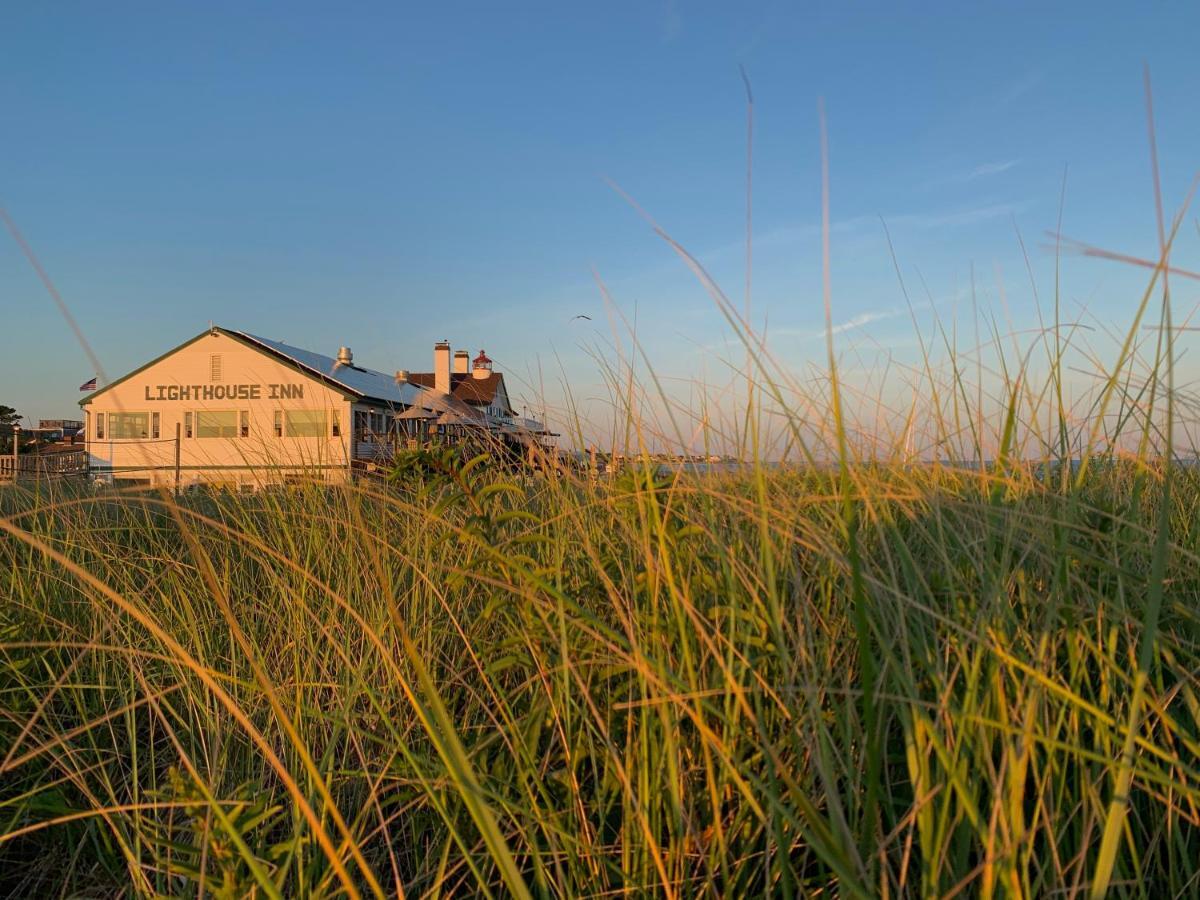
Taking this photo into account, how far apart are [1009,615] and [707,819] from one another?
0.48 meters

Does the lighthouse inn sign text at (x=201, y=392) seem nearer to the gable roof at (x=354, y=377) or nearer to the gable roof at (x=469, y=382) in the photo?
the gable roof at (x=354, y=377)

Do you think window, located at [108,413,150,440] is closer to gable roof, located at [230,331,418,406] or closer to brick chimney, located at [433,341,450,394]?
gable roof, located at [230,331,418,406]

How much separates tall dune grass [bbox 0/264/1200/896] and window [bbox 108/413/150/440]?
91.8 feet

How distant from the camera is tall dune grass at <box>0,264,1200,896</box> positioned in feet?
2.54

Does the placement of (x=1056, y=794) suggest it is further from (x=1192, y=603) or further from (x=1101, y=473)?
(x=1101, y=473)

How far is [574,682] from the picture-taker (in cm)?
122

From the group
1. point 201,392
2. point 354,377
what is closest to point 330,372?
point 354,377

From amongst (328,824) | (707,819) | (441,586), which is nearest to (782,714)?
(707,819)

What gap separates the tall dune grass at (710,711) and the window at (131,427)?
91.8 feet

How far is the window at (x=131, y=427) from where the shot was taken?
25.7m

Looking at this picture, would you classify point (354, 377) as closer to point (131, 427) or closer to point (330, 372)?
point (330, 372)

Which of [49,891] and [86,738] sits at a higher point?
[86,738]

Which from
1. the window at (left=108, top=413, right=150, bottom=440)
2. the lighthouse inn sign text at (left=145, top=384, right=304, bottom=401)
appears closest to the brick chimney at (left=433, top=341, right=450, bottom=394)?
the lighthouse inn sign text at (left=145, top=384, right=304, bottom=401)

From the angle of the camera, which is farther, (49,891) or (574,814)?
(49,891)
